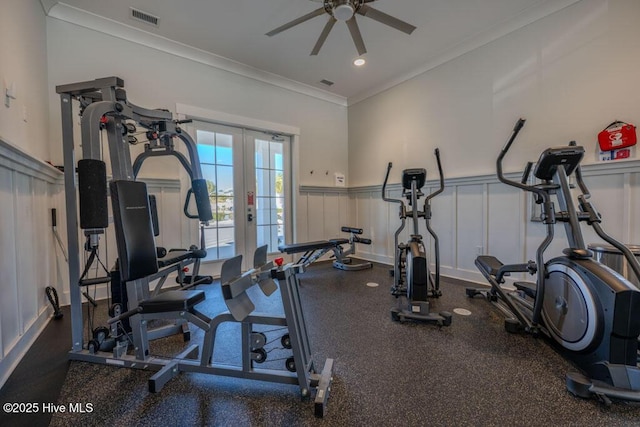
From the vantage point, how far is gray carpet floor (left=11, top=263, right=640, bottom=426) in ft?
4.48

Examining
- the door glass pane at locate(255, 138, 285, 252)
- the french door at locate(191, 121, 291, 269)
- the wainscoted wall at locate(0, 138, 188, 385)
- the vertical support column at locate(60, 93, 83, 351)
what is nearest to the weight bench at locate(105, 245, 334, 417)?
the vertical support column at locate(60, 93, 83, 351)

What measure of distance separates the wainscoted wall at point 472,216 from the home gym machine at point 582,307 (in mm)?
1007

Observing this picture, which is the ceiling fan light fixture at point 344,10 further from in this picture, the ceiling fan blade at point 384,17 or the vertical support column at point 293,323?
the vertical support column at point 293,323

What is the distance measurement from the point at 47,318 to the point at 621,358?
4369 millimetres

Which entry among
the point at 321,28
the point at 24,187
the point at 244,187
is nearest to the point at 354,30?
the point at 321,28

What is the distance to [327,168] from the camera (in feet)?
17.5

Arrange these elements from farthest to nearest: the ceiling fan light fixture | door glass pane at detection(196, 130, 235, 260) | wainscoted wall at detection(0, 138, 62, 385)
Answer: door glass pane at detection(196, 130, 235, 260)
the ceiling fan light fixture
wainscoted wall at detection(0, 138, 62, 385)

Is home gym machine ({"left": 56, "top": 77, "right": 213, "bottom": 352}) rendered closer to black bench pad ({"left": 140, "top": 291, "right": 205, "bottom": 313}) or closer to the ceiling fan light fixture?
black bench pad ({"left": 140, "top": 291, "right": 205, "bottom": 313})

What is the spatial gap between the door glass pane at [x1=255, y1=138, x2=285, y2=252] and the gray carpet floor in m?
2.35

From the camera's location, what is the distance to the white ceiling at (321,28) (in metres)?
2.92

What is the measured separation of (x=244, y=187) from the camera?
171 inches

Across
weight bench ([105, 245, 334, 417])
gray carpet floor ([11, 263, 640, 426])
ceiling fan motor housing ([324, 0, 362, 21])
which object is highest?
ceiling fan motor housing ([324, 0, 362, 21])

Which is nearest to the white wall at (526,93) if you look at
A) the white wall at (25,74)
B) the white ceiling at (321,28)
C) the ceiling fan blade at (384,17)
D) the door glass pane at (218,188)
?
the white ceiling at (321,28)

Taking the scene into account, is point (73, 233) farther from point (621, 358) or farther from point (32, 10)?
point (621, 358)
